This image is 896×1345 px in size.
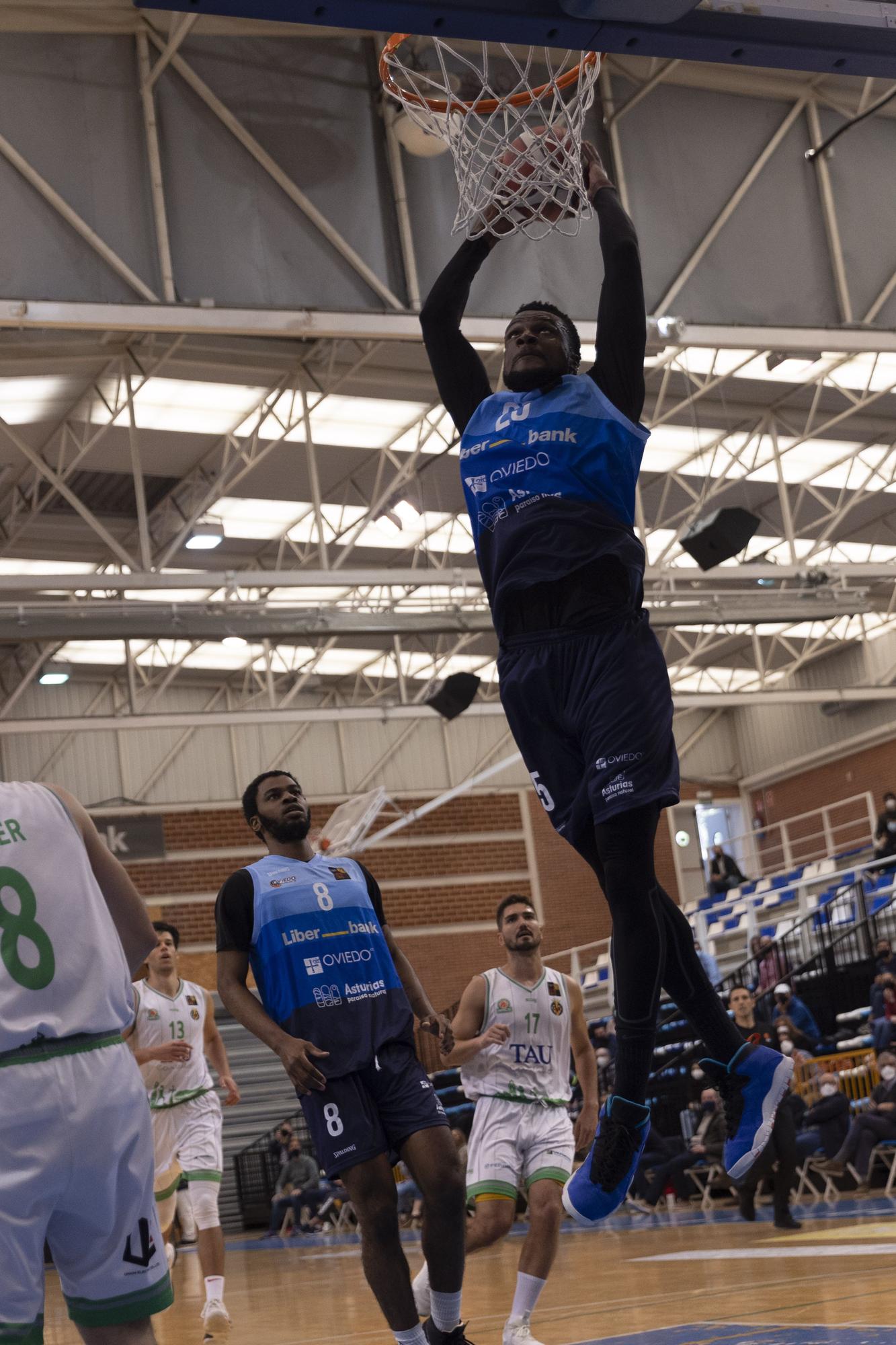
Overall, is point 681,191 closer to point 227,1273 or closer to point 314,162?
point 314,162

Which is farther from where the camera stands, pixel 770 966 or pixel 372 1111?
pixel 770 966

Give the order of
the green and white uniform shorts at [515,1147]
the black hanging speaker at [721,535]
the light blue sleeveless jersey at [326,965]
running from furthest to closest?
the black hanging speaker at [721,535] → the green and white uniform shorts at [515,1147] → the light blue sleeveless jersey at [326,965]

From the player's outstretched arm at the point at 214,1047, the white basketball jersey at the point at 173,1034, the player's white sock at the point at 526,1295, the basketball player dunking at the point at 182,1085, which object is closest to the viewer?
the player's white sock at the point at 526,1295

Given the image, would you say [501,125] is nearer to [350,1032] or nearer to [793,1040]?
[350,1032]

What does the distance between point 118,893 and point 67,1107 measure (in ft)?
1.90

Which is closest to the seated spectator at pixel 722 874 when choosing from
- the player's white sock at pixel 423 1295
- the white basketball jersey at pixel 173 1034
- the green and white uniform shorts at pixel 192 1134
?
the white basketball jersey at pixel 173 1034

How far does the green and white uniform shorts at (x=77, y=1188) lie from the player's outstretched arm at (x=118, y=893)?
1.26 feet

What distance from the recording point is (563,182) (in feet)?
14.5

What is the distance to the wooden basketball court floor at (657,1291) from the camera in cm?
572

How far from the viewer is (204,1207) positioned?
9008 mm

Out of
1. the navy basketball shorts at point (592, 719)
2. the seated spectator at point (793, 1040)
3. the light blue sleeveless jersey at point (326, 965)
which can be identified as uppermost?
the navy basketball shorts at point (592, 719)

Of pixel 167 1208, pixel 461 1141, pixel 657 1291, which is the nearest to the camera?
pixel 657 1291

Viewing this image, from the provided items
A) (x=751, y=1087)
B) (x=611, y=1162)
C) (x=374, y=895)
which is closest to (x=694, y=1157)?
(x=374, y=895)

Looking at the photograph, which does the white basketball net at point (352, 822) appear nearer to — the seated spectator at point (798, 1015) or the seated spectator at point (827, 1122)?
the seated spectator at point (798, 1015)
